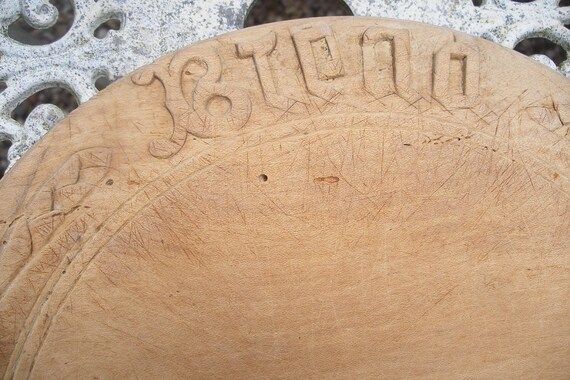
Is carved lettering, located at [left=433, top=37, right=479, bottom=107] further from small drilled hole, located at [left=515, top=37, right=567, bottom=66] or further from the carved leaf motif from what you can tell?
small drilled hole, located at [left=515, top=37, right=567, bottom=66]

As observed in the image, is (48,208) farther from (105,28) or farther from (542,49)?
(542,49)

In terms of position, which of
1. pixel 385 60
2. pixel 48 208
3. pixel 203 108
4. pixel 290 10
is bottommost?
pixel 48 208

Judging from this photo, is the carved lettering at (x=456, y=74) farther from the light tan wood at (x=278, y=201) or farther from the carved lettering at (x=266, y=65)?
the carved lettering at (x=266, y=65)

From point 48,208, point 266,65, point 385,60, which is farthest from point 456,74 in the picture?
point 48,208

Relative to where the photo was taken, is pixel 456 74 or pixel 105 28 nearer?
pixel 456 74

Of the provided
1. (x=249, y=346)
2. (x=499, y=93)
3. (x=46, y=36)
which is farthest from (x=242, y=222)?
(x=46, y=36)

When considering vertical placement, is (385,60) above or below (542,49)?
below

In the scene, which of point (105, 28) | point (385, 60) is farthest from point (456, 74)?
point (105, 28)

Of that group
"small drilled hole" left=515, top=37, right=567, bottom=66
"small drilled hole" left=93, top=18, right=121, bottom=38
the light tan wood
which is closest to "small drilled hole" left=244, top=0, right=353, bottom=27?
"small drilled hole" left=93, top=18, right=121, bottom=38
